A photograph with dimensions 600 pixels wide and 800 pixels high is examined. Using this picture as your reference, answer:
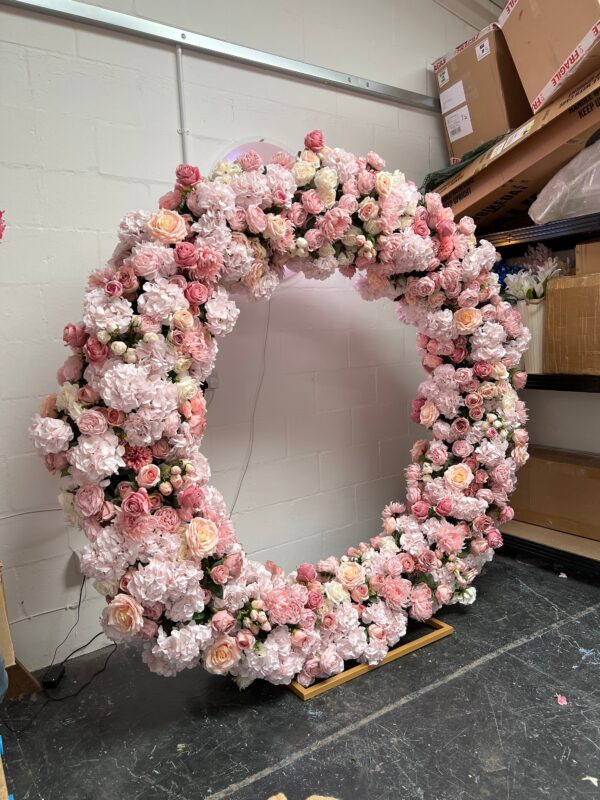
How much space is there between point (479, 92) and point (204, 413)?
1851 mm

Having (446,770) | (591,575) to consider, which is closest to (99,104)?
(446,770)

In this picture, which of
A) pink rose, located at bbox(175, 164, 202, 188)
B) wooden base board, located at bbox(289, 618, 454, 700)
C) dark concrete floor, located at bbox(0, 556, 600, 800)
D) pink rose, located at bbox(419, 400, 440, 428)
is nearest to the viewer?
dark concrete floor, located at bbox(0, 556, 600, 800)

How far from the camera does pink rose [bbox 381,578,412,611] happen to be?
68.1 inches

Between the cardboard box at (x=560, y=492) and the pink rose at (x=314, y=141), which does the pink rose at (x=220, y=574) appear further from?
the cardboard box at (x=560, y=492)

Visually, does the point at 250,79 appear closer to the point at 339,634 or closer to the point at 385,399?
the point at 385,399

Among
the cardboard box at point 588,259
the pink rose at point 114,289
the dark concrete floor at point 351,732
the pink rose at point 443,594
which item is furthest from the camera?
the cardboard box at point 588,259

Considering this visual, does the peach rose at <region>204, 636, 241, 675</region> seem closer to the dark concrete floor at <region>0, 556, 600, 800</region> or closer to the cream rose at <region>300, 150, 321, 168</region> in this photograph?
the dark concrete floor at <region>0, 556, 600, 800</region>

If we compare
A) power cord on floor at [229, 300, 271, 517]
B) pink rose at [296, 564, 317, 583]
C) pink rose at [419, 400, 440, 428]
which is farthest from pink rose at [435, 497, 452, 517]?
power cord on floor at [229, 300, 271, 517]

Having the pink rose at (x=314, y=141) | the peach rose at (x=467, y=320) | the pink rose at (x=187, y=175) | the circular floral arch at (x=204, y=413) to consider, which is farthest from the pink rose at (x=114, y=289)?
the peach rose at (x=467, y=320)

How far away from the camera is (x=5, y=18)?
5.30 feet

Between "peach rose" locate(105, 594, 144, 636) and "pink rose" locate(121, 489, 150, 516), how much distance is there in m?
0.19

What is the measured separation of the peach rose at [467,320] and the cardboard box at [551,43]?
0.85 meters

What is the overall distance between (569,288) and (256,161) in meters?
1.26

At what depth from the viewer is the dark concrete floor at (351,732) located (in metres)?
1.26
